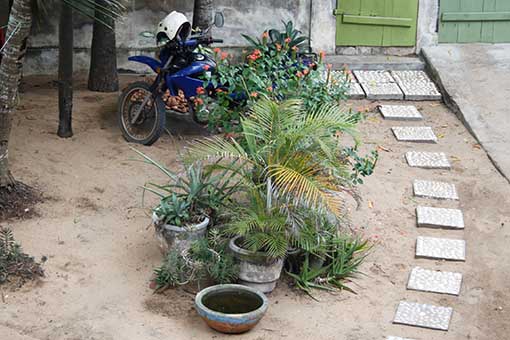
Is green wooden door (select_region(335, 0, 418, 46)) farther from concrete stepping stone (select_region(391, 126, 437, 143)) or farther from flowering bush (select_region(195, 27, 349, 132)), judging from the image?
flowering bush (select_region(195, 27, 349, 132))

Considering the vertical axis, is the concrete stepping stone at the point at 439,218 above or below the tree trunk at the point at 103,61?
below

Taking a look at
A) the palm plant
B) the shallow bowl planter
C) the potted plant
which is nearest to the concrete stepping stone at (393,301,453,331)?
the palm plant

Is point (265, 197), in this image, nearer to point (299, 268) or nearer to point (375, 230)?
point (299, 268)

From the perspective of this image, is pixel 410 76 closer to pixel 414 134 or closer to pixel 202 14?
pixel 414 134

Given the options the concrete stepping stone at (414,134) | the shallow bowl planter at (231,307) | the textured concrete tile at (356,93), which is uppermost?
the textured concrete tile at (356,93)

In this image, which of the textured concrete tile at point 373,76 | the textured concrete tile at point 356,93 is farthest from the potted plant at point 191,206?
the textured concrete tile at point 373,76

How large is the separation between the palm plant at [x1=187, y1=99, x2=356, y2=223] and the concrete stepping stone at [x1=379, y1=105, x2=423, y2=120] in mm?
2726

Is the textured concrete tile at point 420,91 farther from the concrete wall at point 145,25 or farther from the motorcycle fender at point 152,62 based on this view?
the motorcycle fender at point 152,62

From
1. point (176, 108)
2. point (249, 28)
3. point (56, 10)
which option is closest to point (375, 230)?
point (176, 108)

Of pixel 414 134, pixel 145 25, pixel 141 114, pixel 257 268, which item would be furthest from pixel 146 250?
pixel 145 25

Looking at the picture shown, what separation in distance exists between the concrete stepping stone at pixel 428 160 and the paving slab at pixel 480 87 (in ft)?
1.49

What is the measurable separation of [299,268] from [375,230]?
884mm

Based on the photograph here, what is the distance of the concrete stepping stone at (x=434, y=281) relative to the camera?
5512mm

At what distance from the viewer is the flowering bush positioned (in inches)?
249
